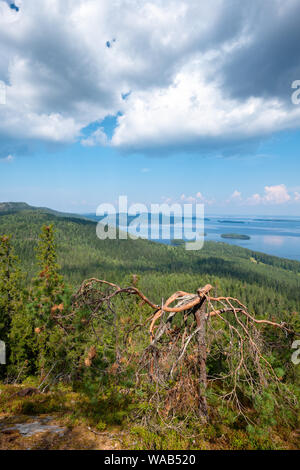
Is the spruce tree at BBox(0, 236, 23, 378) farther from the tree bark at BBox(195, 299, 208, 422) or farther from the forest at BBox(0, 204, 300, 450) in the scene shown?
the tree bark at BBox(195, 299, 208, 422)

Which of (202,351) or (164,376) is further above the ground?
(202,351)

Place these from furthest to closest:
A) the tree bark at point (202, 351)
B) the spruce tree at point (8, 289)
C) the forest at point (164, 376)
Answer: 1. the spruce tree at point (8, 289)
2. the tree bark at point (202, 351)
3. the forest at point (164, 376)

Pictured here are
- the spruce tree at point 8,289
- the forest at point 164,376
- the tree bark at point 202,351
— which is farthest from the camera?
the spruce tree at point 8,289

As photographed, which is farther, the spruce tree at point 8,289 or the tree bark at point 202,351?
the spruce tree at point 8,289

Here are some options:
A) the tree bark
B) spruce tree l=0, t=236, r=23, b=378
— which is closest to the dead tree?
the tree bark

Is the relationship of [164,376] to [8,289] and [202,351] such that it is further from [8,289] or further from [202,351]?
[8,289]

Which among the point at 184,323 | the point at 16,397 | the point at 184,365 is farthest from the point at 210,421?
the point at 16,397

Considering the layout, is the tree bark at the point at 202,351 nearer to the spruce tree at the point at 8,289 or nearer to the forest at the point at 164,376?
the forest at the point at 164,376

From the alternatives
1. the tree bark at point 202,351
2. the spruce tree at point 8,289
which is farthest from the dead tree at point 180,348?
the spruce tree at point 8,289

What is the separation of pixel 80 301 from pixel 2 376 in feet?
73.3

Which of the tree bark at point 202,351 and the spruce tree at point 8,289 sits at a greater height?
the tree bark at point 202,351

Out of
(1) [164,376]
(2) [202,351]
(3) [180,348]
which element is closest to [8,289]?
(1) [164,376]

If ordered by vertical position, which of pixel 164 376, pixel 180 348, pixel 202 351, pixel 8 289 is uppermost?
pixel 180 348
